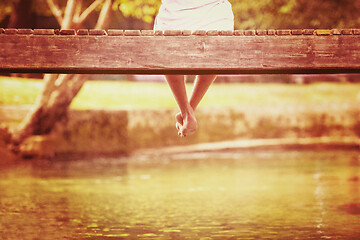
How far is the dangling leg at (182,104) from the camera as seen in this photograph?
5.32 meters

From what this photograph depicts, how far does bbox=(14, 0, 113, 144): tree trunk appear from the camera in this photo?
693 inches

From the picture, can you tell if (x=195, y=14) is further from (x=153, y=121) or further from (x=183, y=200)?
(x=153, y=121)

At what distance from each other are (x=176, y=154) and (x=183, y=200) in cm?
976

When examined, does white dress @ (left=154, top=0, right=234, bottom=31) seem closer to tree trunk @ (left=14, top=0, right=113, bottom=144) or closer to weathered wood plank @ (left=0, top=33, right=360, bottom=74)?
weathered wood plank @ (left=0, top=33, right=360, bottom=74)

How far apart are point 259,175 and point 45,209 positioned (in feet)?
17.2

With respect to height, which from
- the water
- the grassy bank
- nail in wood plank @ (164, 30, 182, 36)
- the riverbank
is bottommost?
the water

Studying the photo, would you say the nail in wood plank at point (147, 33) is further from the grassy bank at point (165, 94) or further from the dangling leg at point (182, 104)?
the grassy bank at point (165, 94)

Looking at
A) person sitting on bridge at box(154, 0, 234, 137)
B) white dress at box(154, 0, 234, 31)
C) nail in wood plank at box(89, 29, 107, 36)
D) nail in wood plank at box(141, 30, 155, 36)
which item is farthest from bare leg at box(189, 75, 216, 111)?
nail in wood plank at box(89, 29, 107, 36)

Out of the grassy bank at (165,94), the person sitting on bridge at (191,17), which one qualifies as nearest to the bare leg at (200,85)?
the person sitting on bridge at (191,17)

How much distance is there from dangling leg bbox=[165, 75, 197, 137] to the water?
141 cm

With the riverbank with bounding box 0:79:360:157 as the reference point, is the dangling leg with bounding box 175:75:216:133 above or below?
below

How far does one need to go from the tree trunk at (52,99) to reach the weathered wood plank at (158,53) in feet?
43.1

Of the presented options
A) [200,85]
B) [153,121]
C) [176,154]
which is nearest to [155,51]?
[200,85]

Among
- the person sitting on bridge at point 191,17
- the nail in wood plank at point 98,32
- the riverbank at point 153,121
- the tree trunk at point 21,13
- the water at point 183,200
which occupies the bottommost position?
the water at point 183,200
